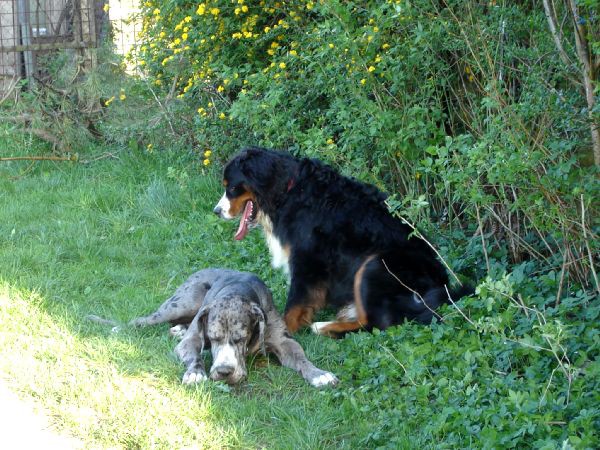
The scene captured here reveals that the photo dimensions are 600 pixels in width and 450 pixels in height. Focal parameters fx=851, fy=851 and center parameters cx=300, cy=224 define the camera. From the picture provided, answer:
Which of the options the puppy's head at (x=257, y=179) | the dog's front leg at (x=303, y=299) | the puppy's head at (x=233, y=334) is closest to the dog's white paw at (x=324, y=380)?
the puppy's head at (x=233, y=334)

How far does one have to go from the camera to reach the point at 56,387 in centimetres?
501

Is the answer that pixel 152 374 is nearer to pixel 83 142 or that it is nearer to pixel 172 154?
pixel 172 154

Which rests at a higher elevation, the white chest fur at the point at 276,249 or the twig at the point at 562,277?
the twig at the point at 562,277

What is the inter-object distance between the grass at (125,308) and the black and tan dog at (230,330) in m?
0.09

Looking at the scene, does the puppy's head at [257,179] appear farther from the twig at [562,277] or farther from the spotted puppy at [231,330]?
the twig at [562,277]

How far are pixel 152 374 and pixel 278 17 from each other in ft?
16.1

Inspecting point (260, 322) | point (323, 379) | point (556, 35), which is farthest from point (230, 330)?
point (556, 35)

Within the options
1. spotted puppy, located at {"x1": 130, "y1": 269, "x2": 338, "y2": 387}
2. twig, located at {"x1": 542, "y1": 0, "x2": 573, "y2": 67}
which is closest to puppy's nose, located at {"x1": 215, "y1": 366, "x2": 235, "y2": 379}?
spotted puppy, located at {"x1": 130, "y1": 269, "x2": 338, "y2": 387}

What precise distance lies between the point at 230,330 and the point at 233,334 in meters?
0.03

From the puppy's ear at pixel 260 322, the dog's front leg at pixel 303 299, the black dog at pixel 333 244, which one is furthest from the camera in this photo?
the dog's front leg at pixel 303 299

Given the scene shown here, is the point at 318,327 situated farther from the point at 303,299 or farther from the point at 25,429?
the point at 25,429

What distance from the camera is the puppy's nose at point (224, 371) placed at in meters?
5.17

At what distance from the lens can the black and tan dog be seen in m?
5.28

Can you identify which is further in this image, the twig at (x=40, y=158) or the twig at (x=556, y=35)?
the twig at (x=40, y=158)
